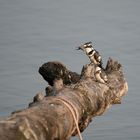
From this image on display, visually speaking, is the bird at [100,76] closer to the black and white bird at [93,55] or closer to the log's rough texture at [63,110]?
the log's rough texture at [63,110]

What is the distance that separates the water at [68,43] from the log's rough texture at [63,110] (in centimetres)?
530

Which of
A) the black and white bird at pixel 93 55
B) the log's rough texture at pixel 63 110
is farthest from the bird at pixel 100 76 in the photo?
the black and white bird at pixel 93 55

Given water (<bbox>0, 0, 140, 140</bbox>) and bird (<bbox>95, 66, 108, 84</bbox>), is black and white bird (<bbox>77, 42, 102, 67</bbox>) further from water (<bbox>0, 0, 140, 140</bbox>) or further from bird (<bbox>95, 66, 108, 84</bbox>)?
water (<bbox>0, 0, 140, 140</bbox>)

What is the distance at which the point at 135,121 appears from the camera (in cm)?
1516

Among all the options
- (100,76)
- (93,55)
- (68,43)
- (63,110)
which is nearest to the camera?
(63,110)

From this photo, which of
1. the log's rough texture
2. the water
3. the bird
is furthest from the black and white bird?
the water

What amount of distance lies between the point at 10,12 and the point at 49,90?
57.1 ft

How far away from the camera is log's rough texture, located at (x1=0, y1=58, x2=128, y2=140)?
6207 millimetres

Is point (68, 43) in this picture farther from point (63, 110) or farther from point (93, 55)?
point (63, 110)

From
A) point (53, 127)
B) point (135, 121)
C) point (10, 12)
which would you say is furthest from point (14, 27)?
point (53, 127)

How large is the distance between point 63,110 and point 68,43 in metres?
12.8

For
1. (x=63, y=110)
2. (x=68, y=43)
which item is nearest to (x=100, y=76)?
(x=63, y=110)

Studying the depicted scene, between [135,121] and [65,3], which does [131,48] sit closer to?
[135,121]

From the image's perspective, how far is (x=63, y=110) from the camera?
713 cm
